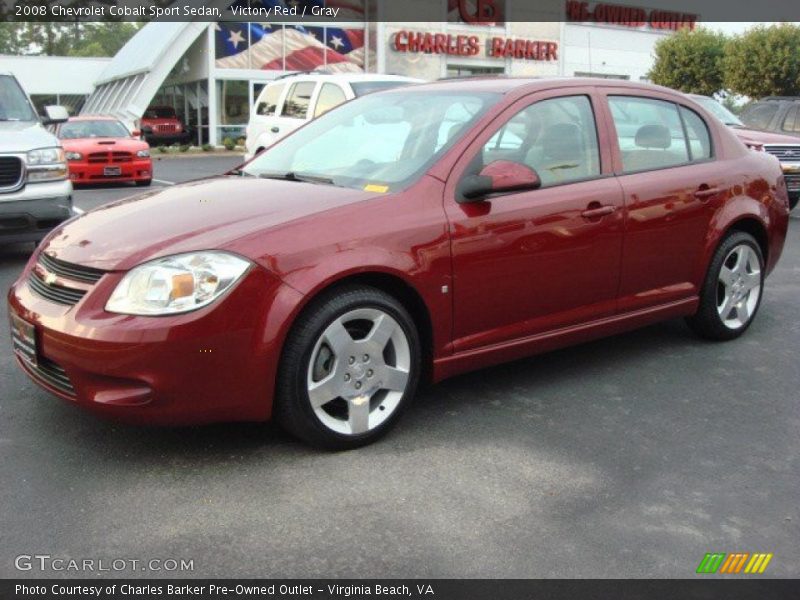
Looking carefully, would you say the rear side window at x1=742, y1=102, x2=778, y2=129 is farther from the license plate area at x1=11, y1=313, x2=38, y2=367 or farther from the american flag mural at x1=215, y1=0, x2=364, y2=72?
the american flag mural at x1=215, y1=0, x2=364, y2=72

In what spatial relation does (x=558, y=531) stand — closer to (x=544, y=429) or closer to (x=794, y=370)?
(x=544, y=429)

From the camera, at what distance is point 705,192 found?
16.6ft

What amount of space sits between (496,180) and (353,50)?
31.9 metres

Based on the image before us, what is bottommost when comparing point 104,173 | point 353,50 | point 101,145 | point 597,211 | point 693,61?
point 104,173

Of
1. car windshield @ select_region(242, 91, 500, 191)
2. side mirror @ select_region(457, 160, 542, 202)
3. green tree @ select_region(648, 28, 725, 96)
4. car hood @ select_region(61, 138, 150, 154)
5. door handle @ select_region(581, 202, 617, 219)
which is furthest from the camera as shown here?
green tree @ select_region(648, 28, 725, 96)

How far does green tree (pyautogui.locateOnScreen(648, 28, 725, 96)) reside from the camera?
3378cm

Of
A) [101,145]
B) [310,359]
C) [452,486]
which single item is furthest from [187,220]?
[101,145]

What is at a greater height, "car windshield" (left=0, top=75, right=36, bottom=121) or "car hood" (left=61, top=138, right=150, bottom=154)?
"car windshield" (left=0, top=75, right=36, bottom=121)

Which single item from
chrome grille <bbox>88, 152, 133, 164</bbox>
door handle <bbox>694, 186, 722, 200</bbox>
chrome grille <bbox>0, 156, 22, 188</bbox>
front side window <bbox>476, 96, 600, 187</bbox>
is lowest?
chrome grille <bbox>88, 152, 133, 164</bbox>

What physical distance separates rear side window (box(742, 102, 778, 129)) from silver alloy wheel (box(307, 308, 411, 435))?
1231 centimetres

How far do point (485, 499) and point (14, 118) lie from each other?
692 cm

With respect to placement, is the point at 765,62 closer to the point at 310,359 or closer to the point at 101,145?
the point at 101,145
